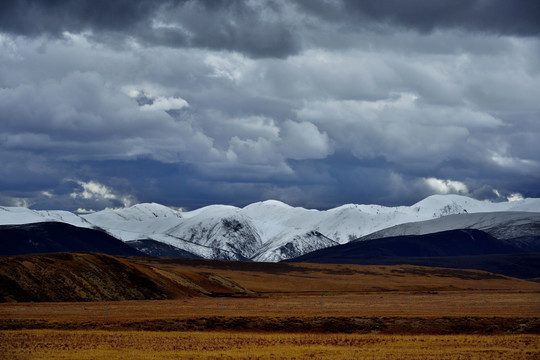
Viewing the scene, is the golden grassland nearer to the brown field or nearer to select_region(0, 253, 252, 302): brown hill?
the brown field

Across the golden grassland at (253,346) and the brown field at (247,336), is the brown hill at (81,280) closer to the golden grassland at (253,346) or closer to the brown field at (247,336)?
the brown field at (247,336)

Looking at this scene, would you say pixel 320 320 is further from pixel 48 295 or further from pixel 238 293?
pixel 238 293

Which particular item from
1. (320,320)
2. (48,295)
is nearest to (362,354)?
(320,320)

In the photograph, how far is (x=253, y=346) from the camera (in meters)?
42.8

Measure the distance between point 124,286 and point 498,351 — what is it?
6920cm

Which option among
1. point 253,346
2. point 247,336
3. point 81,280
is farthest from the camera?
point 81,280

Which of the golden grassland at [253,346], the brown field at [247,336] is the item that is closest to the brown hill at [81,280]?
the brown field at [247,336]

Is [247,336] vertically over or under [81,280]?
under

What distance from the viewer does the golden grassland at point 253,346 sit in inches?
1489

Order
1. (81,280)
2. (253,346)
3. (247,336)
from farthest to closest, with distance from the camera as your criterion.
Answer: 1. (81,280)
2. (247,336)
3. (253,346)

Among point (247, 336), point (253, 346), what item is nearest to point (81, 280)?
point (247, 336)

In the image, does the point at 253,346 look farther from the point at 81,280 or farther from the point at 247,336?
the point at 81,280

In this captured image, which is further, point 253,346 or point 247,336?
point 247,336

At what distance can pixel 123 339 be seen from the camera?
147 ft
